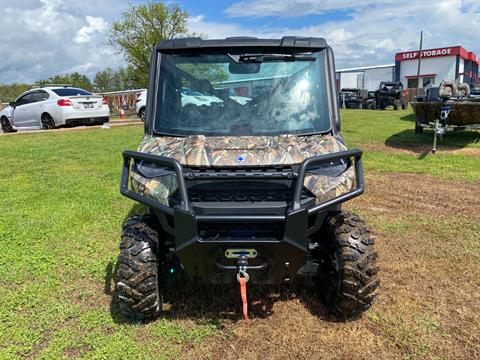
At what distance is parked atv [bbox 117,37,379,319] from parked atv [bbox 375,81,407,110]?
97.1 ft

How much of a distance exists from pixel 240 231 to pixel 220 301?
38.7 inches

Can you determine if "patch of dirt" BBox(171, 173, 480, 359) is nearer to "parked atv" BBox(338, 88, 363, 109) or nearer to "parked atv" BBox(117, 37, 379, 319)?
"parked atv" BBox(117, 37, 379, 319)

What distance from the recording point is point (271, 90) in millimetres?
3361

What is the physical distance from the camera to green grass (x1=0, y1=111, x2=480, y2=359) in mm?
2973

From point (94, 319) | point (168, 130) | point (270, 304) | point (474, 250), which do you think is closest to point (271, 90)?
point (168, 130)

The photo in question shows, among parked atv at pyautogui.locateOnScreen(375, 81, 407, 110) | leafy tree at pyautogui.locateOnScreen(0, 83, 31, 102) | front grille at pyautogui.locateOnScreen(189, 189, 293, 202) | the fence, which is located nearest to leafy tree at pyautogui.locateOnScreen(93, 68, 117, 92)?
leafy tree at pyautogui.locateOnScreen(0, 83, 31, 102)

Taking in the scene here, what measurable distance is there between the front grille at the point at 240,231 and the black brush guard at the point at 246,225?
13 millimetres

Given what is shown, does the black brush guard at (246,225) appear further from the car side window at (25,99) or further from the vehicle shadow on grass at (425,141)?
the car side window at (25,99)

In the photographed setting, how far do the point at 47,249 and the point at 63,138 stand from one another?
880cm

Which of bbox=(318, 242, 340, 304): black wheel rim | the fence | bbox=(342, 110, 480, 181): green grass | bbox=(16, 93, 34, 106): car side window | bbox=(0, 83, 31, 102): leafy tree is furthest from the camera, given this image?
bbox=(0, 83, 31, 102): leafy tree

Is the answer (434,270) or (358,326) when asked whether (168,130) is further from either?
(434,270)

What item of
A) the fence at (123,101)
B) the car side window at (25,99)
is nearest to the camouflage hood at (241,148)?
the car side window at (25,99)

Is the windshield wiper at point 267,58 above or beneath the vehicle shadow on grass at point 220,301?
above

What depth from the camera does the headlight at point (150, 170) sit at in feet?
9.58
